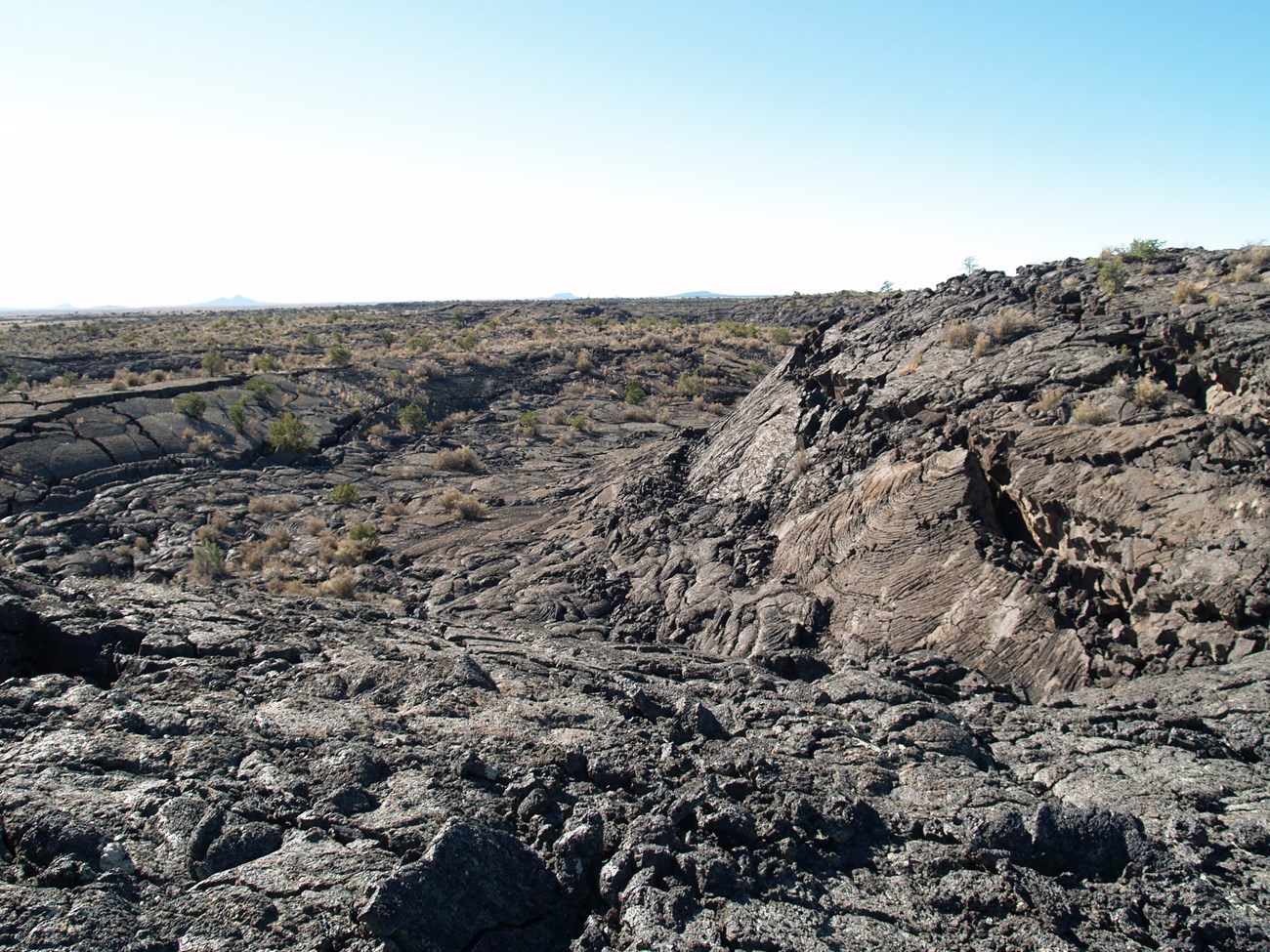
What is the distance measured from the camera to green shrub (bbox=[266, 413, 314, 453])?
82.1ft

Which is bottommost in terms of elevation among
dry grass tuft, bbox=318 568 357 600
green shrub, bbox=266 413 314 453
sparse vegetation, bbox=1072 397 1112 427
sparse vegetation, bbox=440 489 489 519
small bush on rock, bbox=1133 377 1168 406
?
dry grass tuft, bbox=318 568 357 600

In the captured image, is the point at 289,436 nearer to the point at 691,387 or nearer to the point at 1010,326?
the point at 691,387

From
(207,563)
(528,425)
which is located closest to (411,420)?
(528,425)

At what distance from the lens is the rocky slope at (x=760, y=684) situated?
4.77 meters

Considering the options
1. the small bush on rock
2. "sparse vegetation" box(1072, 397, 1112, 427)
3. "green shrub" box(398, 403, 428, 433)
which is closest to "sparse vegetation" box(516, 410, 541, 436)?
"green shrub" box(398, 403, 428, 433)

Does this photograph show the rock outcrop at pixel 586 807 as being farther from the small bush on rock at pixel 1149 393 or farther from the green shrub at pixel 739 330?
the green shrub at pixel 739 330

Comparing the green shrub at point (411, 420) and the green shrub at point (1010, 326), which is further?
the green shrub at point (411, 420)

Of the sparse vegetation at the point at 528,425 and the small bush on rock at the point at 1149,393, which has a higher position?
the small bush on rock at the point at 1149,393

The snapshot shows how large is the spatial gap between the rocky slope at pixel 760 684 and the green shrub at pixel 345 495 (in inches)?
94.0

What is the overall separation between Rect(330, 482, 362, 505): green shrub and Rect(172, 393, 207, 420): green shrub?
809 cm

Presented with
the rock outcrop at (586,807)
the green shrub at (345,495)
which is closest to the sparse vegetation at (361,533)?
the green shrub at (345,495)

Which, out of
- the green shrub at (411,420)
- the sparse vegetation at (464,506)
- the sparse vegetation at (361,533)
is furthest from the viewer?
the green shrub at (411,420)

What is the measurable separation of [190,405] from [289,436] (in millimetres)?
3509

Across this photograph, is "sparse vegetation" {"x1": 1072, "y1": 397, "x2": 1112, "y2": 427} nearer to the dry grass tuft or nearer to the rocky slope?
the rocky slope
